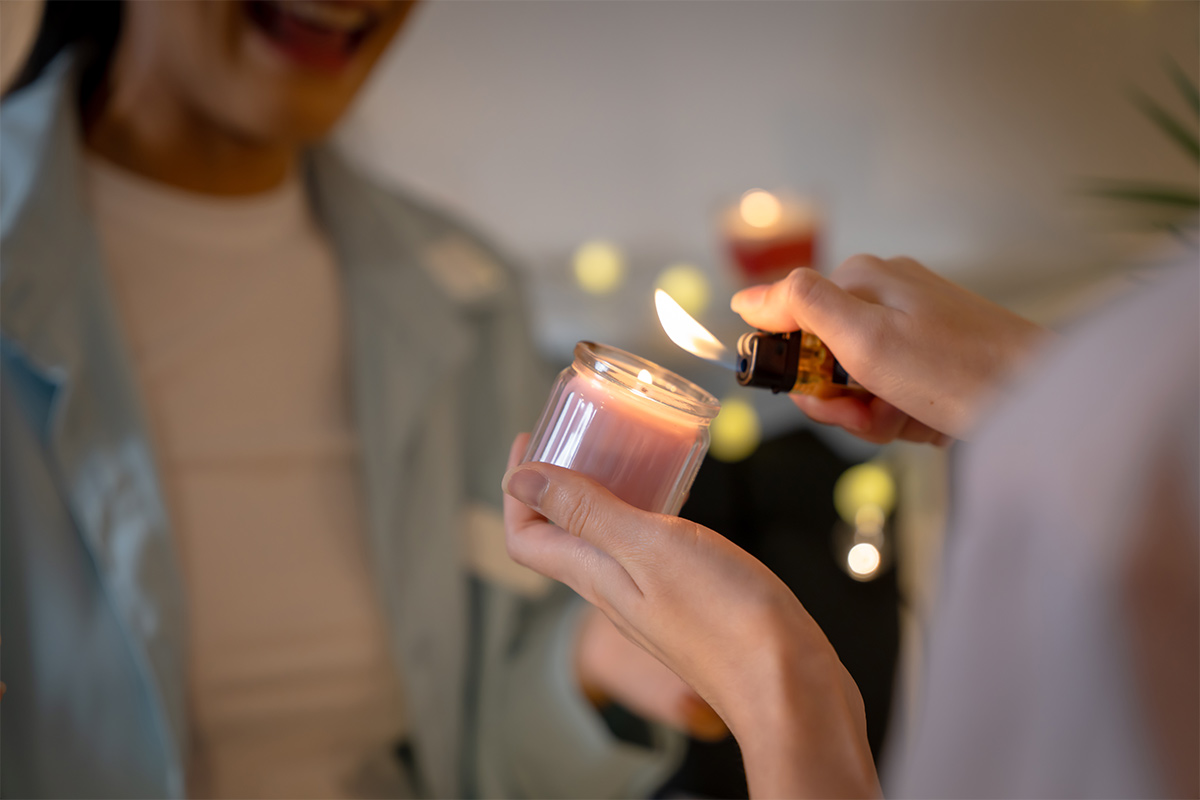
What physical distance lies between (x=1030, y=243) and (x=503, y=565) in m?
0.87

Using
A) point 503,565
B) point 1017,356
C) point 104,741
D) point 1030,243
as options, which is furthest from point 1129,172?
point 104,741

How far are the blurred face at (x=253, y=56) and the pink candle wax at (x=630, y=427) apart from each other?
540 mm

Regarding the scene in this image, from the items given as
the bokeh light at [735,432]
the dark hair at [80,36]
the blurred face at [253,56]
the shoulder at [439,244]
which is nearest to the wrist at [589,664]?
the bokeh light at [735,432]

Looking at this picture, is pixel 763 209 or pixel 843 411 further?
pixel 763 209

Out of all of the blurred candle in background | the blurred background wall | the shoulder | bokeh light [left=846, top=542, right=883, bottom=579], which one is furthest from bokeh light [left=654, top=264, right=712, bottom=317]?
bokeh light [left=846, top=542, right=883, bottom=579]

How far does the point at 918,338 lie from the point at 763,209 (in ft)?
2.03

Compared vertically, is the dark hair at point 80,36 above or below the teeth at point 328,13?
below

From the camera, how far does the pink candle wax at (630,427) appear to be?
413 mm

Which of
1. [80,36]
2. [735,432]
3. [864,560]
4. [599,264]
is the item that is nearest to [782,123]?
[599,264]

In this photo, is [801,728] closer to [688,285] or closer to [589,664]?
[589,664]

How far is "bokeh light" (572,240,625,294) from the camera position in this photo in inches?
45.8

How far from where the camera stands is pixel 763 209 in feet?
3.23

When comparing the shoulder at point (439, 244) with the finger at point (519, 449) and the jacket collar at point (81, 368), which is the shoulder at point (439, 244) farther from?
the finger at point (519, 449)

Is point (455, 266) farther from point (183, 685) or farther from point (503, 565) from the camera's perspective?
point (183, 685)
